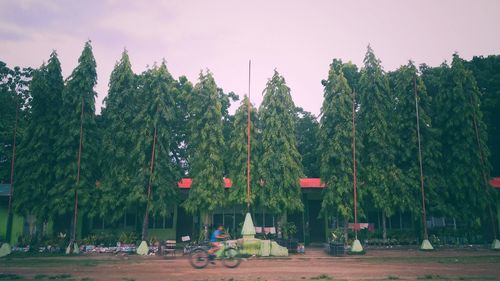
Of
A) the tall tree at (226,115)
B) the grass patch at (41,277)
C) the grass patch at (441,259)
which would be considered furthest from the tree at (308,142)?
the grass patch at (41,277)

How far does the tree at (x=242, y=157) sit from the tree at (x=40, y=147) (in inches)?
531

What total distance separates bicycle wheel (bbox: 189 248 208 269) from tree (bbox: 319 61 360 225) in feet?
37.6

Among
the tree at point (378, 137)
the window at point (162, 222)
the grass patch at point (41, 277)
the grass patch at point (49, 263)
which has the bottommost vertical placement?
the grass patch at point (49, 263)

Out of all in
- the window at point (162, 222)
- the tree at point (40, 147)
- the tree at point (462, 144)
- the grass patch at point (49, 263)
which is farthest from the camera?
the window at point (162, 222)

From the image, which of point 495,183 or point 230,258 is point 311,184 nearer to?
point 230,258

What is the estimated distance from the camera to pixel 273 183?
81.9 feet

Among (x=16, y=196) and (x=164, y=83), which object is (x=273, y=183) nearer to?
(x=164, y=83)

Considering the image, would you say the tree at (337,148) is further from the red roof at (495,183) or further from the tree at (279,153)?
the red roof at (495,183)

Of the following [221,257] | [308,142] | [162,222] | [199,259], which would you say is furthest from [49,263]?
[308,142]

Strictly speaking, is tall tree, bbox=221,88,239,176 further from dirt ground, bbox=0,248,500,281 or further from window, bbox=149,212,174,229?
dirt ground, bbox=0,248,500,281

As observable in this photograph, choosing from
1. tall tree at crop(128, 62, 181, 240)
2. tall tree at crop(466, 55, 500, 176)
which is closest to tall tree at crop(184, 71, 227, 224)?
tall tree at crop(128, 62, 181, 240)

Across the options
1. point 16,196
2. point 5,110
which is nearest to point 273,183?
point 16,196

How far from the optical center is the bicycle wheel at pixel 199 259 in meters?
16.3

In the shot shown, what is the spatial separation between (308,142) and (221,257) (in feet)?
84.4
